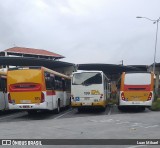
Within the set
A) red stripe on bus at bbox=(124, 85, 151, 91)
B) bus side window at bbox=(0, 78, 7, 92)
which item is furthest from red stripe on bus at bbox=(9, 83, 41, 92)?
red stripe on bus at bbox=(124, 85, 151, 91)

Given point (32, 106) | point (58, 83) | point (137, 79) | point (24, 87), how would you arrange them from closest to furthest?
point (32, 106) → point (24, 87) → point (58, 83) → point (137, 79)

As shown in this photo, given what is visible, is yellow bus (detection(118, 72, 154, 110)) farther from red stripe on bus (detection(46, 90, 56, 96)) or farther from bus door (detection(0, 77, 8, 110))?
bus door (detection(0, 77, 8, 110))

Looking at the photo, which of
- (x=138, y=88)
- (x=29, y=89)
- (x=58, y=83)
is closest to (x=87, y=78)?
(x=58, y=83)

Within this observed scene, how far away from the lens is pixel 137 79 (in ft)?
85.5

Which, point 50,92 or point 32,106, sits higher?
point 50,92

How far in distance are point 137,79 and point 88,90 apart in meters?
3.56

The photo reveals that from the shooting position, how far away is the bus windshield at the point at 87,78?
82.4ft

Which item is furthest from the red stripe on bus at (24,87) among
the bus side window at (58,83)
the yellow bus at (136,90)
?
the yellow bus at (136,90)

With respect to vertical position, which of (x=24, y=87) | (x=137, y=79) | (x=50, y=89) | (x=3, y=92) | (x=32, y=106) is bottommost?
(x=32, y=106)

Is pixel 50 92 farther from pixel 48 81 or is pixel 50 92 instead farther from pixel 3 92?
pixel 3 92

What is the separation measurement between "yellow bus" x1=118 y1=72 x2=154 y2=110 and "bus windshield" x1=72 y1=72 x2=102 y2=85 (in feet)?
6.34

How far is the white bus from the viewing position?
2486 centimetres

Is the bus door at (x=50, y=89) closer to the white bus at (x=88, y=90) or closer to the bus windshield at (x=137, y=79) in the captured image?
the white bus at (x=88, y=90)

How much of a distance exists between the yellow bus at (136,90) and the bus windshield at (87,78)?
6.34 ft
